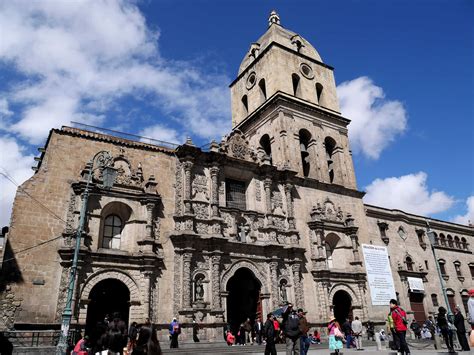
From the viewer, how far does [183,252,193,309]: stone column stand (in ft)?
60.6

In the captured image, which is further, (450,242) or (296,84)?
(450,242)

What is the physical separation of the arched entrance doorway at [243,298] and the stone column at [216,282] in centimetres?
188

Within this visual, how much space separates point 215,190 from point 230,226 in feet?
7.07

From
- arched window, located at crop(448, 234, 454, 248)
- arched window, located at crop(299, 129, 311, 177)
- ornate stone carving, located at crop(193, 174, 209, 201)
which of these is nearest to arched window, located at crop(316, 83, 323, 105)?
arched window, located at crop(299, 129, 311, 177)

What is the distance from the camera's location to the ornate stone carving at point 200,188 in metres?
21.3

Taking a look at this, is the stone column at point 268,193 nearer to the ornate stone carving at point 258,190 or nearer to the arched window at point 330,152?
the ornate stone carving at point 258,190

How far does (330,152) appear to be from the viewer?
97.6 feet

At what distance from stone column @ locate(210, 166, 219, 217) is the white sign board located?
642 inches

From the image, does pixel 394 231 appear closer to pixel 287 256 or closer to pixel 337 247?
pixel 337 247

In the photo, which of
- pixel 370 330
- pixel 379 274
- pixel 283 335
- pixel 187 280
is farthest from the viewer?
pixel 379 274

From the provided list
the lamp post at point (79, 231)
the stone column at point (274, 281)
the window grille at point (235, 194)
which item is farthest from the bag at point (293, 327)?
the window grille at point (235, 194)

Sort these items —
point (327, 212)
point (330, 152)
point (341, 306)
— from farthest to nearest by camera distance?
point (330, 152)
point (327, 212)
point (341, 306)

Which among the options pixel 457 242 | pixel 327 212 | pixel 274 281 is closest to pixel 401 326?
pixel 274 281

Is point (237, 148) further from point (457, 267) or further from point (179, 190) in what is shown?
point (457, 267)
